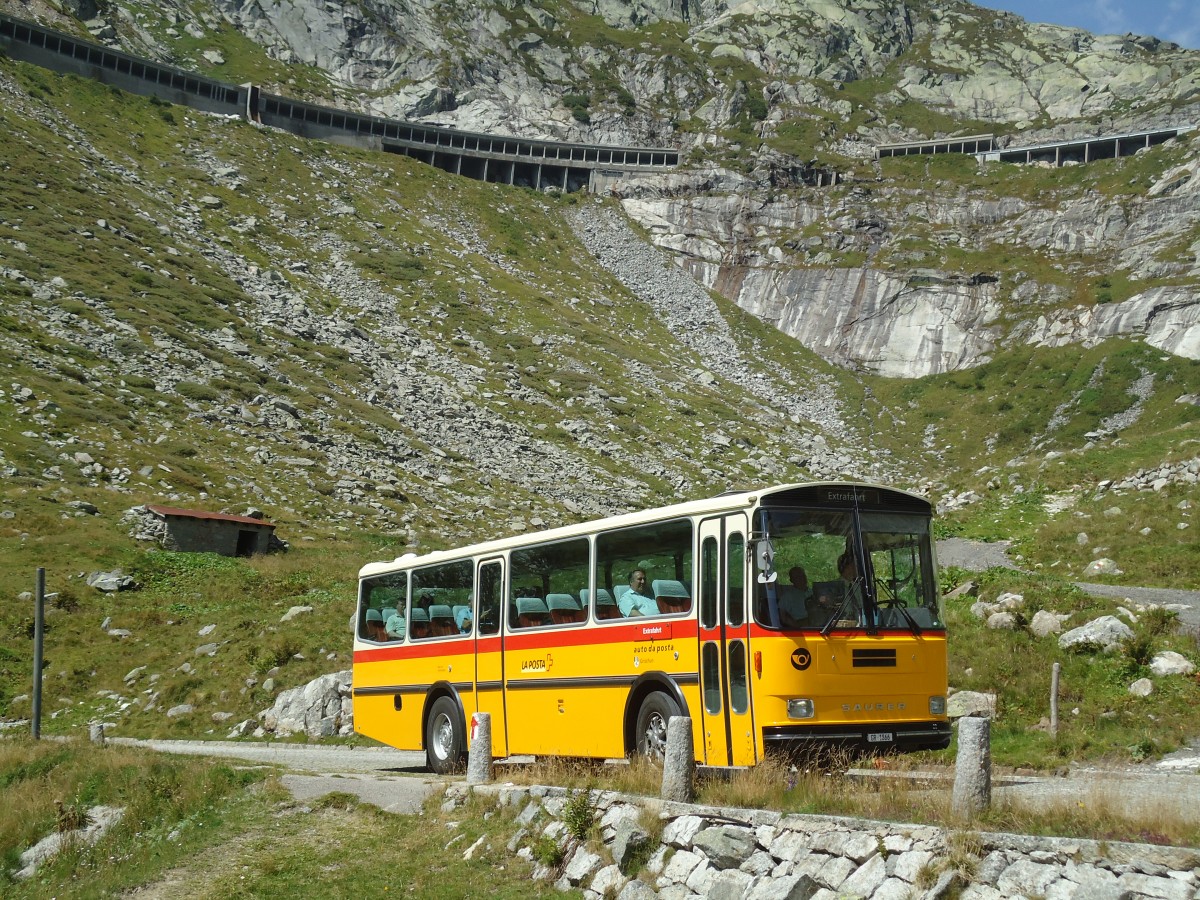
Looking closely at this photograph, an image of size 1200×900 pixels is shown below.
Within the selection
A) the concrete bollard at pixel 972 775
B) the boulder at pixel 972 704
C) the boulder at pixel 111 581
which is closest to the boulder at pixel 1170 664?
the boulder at pixel 972 704

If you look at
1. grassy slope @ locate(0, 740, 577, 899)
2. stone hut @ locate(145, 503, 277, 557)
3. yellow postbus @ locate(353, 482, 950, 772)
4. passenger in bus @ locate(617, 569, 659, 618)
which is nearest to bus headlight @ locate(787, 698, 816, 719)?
yellow postbus @ locate(353, 482, 950, 772)

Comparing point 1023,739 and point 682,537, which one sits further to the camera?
point 1023,739

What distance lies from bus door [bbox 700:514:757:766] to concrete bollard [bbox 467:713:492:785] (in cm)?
348

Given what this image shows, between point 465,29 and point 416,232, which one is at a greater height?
point 465,29

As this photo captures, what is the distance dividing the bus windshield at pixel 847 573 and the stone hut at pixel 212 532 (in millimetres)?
33547

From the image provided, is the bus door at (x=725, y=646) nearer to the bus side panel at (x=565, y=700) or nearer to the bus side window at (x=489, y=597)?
the bus side panel at (x=565, y=700)

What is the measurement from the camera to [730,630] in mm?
12938

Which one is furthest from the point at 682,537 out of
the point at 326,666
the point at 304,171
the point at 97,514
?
the point at 304,171

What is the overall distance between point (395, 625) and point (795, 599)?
10287 mm

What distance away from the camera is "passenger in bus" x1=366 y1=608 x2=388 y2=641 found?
838 inches

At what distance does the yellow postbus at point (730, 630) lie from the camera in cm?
1257

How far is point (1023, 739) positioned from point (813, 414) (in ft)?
235

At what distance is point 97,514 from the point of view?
4203cm

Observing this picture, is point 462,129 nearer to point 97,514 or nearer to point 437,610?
point 97,514
